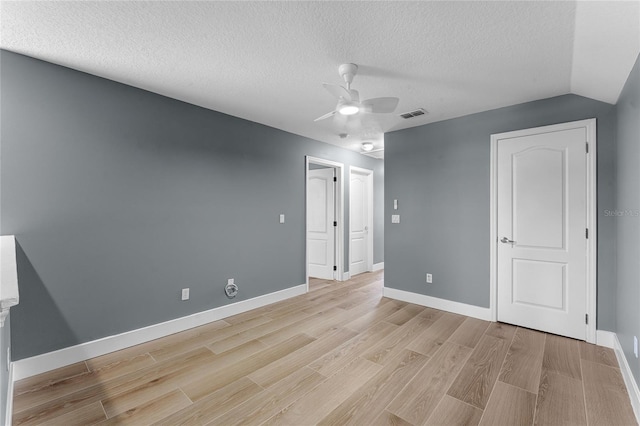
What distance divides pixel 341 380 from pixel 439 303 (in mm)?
2146

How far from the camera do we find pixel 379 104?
2.59m

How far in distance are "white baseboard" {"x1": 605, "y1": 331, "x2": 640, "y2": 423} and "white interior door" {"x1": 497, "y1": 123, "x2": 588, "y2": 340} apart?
0.33 m

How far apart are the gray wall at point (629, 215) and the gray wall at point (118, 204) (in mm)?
3581

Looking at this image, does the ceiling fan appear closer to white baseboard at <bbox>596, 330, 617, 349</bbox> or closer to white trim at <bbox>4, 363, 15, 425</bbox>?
white trim at <bbox>4, 363, 15, 425</bbox>

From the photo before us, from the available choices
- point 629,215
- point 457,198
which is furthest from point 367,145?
point 629,215

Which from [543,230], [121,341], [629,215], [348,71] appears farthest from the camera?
[543,230]

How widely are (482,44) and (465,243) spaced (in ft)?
7.69

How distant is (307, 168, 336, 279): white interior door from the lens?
5387 millimetres

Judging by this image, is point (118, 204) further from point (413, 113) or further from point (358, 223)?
point (358, 223)

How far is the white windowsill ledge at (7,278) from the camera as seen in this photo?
99cm

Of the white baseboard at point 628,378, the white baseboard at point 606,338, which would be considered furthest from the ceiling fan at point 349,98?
the white baseboard at point 606,338

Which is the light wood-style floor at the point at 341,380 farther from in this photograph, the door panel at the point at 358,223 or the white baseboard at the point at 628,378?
the door panel at the point at 358,223

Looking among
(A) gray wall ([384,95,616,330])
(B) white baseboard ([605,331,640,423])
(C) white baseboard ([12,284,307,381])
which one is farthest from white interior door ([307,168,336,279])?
(B) white baseboard ([605,331,640,423])

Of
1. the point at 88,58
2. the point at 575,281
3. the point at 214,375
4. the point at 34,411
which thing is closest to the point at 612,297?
the point at 575,281
